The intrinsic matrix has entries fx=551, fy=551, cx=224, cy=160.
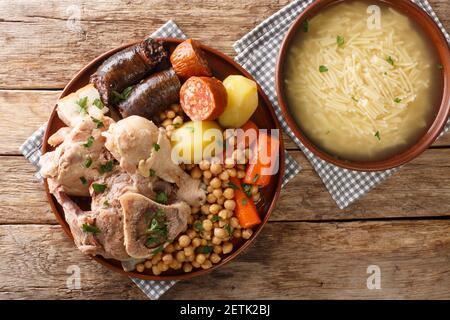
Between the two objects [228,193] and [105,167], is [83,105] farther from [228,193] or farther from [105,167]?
[228,193]

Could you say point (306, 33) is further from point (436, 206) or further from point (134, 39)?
point (436, 206)

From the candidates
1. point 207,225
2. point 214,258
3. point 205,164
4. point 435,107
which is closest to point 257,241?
point 214,258

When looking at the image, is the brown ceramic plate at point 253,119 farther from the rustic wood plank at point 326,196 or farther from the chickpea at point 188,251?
the rustic wood plank at point 326,196

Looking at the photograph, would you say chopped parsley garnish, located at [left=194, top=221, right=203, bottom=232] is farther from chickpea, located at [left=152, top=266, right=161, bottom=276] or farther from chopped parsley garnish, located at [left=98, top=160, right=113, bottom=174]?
chopped parsley garnish, located at [left=98, top=160, right=113, bottom=174]

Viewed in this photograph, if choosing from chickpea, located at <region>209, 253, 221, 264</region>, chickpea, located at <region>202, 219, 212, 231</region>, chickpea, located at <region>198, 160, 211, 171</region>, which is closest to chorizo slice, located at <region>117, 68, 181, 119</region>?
chickpea, located at <region>198, 160, 211, 171</region>

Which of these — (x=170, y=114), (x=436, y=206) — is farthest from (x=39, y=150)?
(x=436, y=206)

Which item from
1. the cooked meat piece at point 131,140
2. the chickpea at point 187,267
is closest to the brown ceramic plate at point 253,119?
the chickpea at point 187,267
